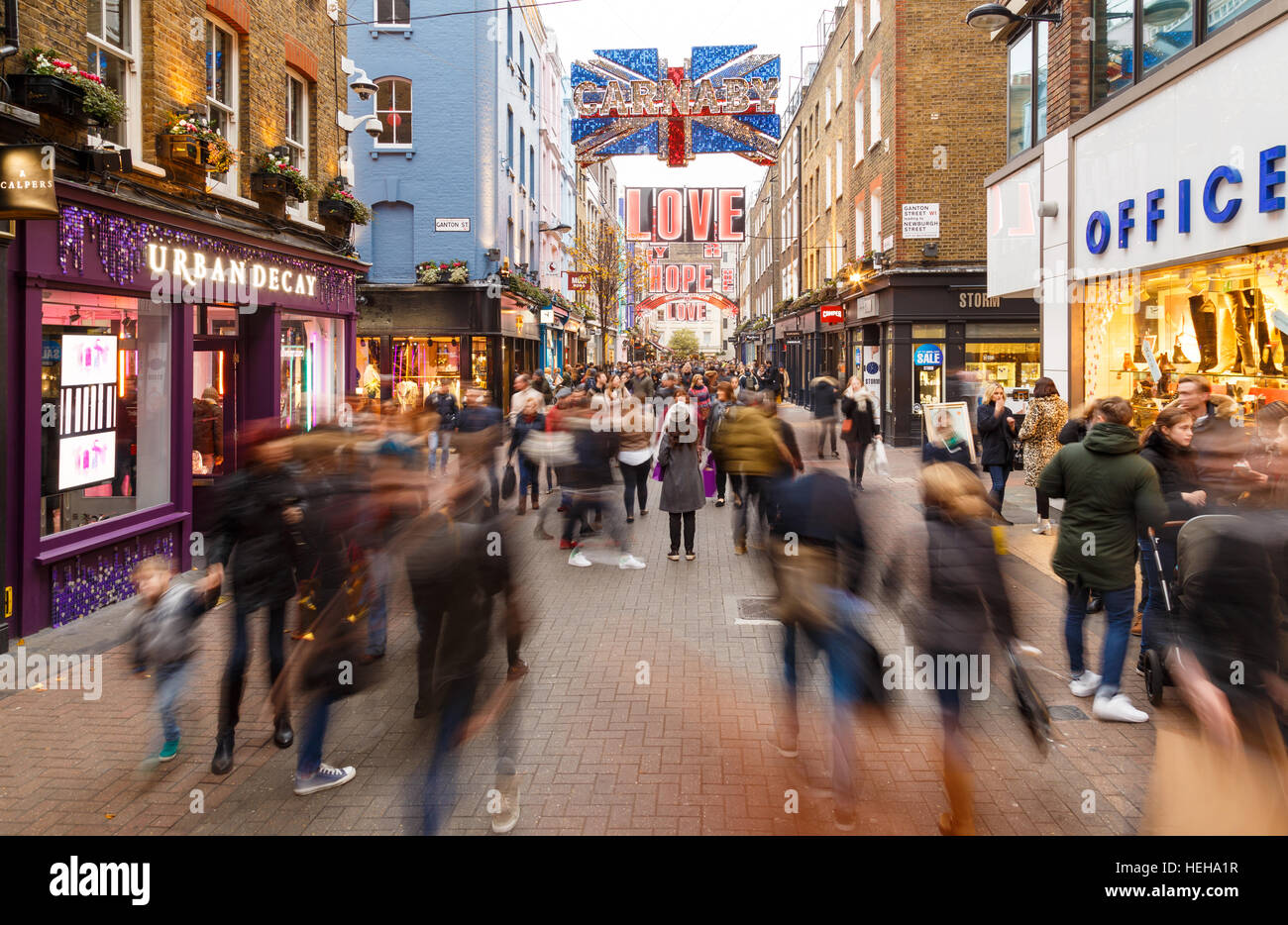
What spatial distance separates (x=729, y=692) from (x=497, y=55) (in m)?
24.4

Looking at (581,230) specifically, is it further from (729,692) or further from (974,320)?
(729,692)

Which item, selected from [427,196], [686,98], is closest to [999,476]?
[686,98]

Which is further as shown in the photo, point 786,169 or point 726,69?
point 786,169

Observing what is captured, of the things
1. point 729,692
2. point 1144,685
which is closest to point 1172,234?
point 1144,685

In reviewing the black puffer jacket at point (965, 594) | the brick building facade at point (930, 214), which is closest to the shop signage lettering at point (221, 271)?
the black puffer jacket at point (965, 594)

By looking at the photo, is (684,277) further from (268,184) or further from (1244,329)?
(1244,329)

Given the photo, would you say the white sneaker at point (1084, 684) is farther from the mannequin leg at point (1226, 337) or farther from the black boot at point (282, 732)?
the mannequin leg at point (1226, 337)

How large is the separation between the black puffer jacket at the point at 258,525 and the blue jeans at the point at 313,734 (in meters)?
Result: 0.70

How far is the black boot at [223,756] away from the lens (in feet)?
16.1

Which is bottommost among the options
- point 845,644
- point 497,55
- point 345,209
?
point 845,644

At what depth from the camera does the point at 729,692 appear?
618 cm

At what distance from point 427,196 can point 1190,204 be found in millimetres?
19203

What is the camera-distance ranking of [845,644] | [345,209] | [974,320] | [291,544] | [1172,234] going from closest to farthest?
[845,644] → [291,544] → [1172,234] → [345,209] → [974,320]

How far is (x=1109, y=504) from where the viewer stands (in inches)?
217
